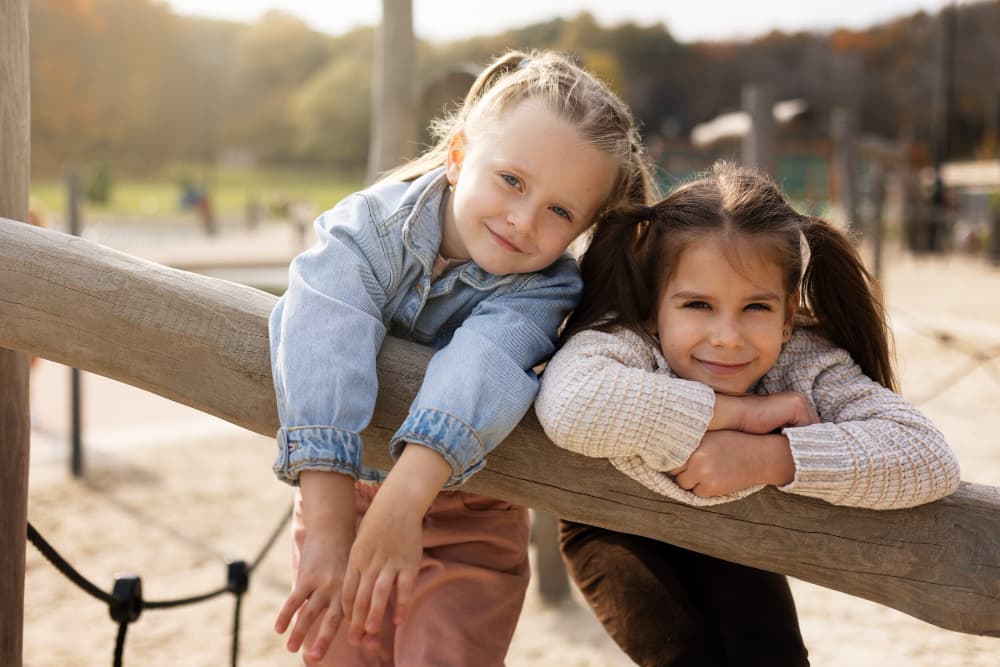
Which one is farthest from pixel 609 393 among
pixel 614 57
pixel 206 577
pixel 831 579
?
pixel 614 57

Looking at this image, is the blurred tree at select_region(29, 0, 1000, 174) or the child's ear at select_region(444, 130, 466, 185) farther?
the blurred tree at select_region(29, 0, 1000, 174)

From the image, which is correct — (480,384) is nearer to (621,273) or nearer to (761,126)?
(621,273)

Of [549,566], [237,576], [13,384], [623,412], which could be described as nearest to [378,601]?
[623,412]

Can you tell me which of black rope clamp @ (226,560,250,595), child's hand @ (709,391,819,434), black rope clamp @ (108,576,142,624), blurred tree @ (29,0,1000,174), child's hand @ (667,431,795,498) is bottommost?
blurred tree @ (29,0,1000,174)

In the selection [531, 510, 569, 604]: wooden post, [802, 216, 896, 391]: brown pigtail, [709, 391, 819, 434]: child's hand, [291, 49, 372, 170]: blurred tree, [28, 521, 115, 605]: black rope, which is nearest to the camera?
[709, 391, 819, 434]: child's hand

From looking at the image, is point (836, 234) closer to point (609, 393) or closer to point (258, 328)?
point (609, 393)

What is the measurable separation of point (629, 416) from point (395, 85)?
3446mm

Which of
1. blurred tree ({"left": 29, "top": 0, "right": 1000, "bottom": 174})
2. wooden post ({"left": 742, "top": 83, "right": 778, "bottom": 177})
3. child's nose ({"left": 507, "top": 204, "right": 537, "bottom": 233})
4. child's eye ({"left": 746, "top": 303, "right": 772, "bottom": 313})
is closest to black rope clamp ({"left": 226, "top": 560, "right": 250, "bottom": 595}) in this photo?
child's nose ({"left": 507, "top": 204, "right": 537, "bottom": 233})

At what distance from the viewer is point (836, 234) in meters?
1.56

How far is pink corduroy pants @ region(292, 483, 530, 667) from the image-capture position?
57.7 inches

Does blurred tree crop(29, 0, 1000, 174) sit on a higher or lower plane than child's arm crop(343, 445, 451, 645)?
lower

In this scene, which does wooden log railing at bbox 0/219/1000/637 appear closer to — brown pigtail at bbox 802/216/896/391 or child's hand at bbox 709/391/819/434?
child's hand at bbox 709/391/819/434

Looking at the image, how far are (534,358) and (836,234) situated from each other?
57 centimetres

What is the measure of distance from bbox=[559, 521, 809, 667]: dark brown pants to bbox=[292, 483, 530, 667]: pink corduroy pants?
0.49 feet
